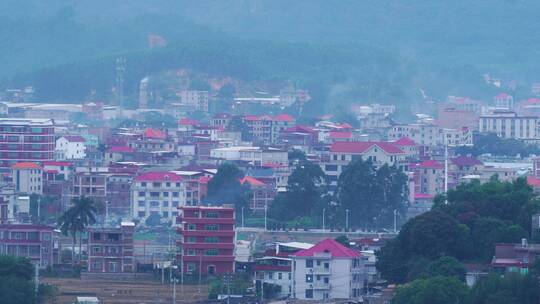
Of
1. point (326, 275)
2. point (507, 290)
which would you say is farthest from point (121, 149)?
point (507, 290)

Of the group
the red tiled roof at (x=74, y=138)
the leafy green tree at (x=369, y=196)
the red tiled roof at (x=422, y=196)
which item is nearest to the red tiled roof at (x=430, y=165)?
the red tiled roof at (x=422, y=196)

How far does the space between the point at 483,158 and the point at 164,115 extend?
17806 mm

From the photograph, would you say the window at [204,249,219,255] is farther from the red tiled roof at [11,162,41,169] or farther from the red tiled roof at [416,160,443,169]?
the red tiled roof at [416,160,443,169]

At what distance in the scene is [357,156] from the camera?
41.0m

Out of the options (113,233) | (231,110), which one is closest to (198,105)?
(231,110)

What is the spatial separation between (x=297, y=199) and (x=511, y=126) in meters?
19.2

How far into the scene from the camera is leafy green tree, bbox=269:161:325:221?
36625mm

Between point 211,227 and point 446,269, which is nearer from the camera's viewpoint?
point 446,269

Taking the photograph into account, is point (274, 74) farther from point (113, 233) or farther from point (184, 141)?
point (113, 233)

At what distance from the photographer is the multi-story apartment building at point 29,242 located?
30.2 m

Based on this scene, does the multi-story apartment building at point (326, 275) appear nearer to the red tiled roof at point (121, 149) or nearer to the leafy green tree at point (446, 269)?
the leafy green tree at point (446, 269)

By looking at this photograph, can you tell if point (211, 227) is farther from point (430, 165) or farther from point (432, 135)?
point (432, 135)

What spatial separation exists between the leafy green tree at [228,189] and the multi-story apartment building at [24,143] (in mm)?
4953

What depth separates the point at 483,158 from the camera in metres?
47.1
